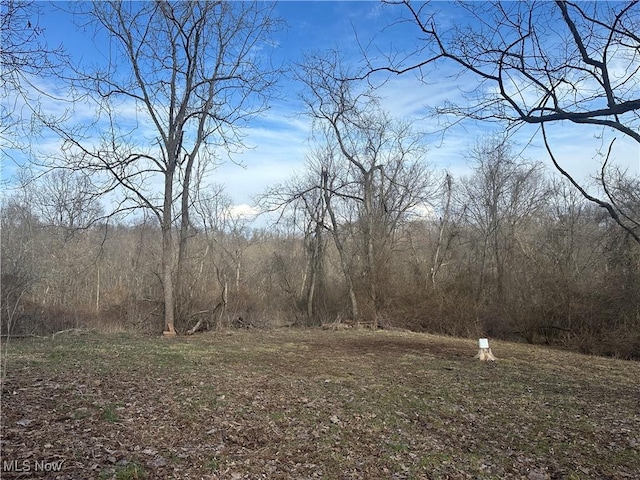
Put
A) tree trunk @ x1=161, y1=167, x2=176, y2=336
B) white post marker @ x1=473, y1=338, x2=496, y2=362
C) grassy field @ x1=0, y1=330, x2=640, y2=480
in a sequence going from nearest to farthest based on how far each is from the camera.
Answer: grassy field @ x1=0, y1=330, x2=640, y2=480 < white post marker @ x1=473, y1=338, x2=496, y2=362 < tree trunk @ x1=161, y1=167, x2=176, y2=336

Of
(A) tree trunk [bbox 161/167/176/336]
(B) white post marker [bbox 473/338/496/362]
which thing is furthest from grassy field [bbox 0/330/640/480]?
(A) tree trunk [bbox 161/167/176/336]

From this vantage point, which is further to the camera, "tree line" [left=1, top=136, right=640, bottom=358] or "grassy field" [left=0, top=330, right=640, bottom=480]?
"tree line" [left=1, top=136, right=640, bottom=358]

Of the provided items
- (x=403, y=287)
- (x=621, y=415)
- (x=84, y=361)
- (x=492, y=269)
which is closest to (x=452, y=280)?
(x=403, y=287)

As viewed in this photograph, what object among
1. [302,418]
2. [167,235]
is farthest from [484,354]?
[167,235]

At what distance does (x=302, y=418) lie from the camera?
18.8 ft

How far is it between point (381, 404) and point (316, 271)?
54.7ft

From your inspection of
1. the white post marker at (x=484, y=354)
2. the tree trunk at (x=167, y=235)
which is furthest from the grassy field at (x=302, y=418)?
the tree trunk at (x=167, y=235)

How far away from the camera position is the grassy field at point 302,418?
4.21 metres

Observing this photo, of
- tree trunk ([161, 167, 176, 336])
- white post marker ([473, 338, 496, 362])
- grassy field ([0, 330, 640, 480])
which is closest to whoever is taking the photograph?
grassy field ([0, 330, 640, 480])

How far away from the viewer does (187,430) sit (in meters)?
4.97

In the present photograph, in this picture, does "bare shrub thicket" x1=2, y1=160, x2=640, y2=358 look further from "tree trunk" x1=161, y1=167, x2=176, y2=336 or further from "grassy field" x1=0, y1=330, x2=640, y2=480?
"grassy field" x1=0, y1=330, x2=640, y2=480

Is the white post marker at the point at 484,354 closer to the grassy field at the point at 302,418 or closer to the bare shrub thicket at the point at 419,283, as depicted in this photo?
the grassy field at the point at 302,418

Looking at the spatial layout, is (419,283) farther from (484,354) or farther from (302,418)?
(302,418)

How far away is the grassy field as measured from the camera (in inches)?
166
